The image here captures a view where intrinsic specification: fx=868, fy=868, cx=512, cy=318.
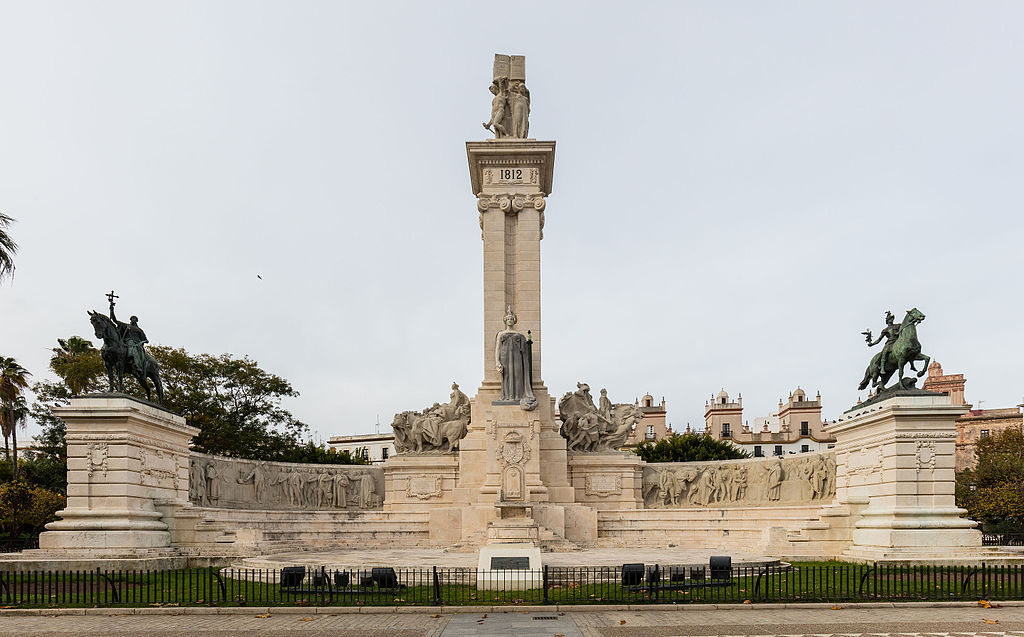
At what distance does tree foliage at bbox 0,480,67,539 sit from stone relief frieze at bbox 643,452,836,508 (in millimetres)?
22684

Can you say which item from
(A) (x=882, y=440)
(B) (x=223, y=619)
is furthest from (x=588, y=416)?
(B) (x=223, y=619)

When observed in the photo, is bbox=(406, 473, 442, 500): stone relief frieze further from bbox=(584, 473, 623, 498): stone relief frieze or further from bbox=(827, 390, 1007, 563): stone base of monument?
bbox=(827, 390, 1007, 563): stone base of monument

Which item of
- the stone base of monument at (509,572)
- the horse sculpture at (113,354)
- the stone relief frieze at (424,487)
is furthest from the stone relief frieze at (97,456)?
the stone relief frieze at (424,487)

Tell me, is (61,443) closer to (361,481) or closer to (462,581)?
(361,481)

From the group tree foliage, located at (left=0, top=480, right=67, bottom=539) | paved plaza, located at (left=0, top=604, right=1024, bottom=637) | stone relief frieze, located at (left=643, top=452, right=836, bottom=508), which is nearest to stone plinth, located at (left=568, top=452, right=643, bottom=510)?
stone relief frieze, located at (left=643, top=452, right=836, bottom=508)

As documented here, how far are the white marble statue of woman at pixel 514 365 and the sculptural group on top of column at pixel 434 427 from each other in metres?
3.54

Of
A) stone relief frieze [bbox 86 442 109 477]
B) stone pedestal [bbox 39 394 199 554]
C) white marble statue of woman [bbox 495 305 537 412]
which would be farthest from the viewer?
white marble statue of woman [bbox 495 305 537 412]

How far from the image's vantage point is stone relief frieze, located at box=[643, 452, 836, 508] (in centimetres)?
3155

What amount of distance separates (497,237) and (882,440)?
53.8 ft

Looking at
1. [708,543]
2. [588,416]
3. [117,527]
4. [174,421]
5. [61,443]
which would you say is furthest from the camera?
[61,443]

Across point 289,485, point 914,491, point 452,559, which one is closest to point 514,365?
point 452,559

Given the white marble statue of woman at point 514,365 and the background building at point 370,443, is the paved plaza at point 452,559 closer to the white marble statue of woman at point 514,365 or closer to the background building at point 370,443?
the white marble statue of woman at point 514,365

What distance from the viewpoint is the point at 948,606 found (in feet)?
50.3

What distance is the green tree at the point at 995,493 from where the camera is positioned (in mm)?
39938
